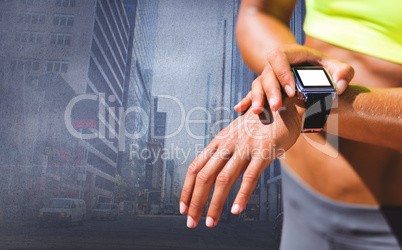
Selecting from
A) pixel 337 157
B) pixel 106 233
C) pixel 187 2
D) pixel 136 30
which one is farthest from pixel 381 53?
pixel 136 30

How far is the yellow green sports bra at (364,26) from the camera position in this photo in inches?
26.3

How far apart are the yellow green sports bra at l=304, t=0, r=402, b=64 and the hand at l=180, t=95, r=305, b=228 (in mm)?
328

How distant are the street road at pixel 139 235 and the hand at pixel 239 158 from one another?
6544 mm

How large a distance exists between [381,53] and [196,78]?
6467mm

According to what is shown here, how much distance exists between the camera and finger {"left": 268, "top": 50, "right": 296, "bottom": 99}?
48 centimetres

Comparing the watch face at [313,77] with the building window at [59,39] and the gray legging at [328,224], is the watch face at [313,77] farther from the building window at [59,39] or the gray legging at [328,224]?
the building window at [59,39]

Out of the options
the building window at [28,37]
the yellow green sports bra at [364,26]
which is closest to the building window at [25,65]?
the building window at [28,37]

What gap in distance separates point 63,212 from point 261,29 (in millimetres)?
7403

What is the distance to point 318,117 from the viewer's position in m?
0.50

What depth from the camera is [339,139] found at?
65cm

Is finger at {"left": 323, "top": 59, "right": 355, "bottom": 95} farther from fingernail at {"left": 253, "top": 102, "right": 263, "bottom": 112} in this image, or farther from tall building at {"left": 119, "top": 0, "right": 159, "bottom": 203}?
tall building at {"left": 119, "top": 0, "right": 159, "bottom": 203}

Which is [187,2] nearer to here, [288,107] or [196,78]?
[196,78]

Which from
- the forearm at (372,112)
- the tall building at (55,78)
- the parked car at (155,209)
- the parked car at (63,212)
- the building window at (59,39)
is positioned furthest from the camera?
the parked car at (155,209)

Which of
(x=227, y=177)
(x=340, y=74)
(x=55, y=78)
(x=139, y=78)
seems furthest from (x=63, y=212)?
(x=340, y=74)
